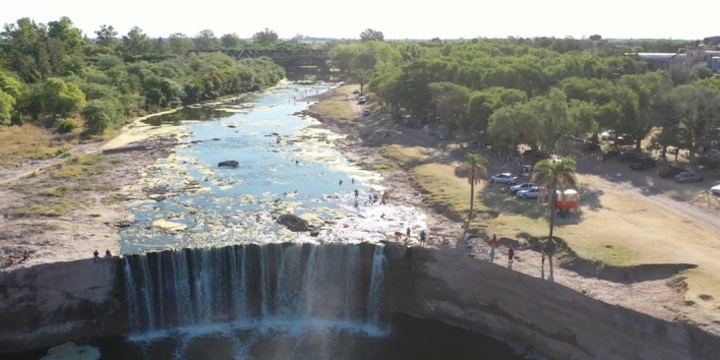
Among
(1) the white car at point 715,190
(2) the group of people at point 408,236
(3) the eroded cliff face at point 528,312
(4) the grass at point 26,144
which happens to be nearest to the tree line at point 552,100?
(1) the white car at point 715,190

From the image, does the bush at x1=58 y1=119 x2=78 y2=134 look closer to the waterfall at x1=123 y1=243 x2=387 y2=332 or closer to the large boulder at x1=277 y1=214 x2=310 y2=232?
the large boulder at x1=277 y1=214 x2=310 y2=232

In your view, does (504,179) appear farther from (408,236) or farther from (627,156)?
(408,236)

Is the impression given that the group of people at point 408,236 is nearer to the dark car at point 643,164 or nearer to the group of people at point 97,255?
the group of people at point 97,255

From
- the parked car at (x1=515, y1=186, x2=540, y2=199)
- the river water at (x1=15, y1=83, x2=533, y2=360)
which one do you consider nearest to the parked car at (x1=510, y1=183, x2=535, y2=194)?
the parked car at (x1=515, y1=186, x2=540, y2=199)

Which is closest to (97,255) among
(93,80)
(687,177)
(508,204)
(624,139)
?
(508,204)

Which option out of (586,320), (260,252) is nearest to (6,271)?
(260,252)

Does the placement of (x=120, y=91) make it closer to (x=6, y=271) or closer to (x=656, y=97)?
(x=6, y=271)
